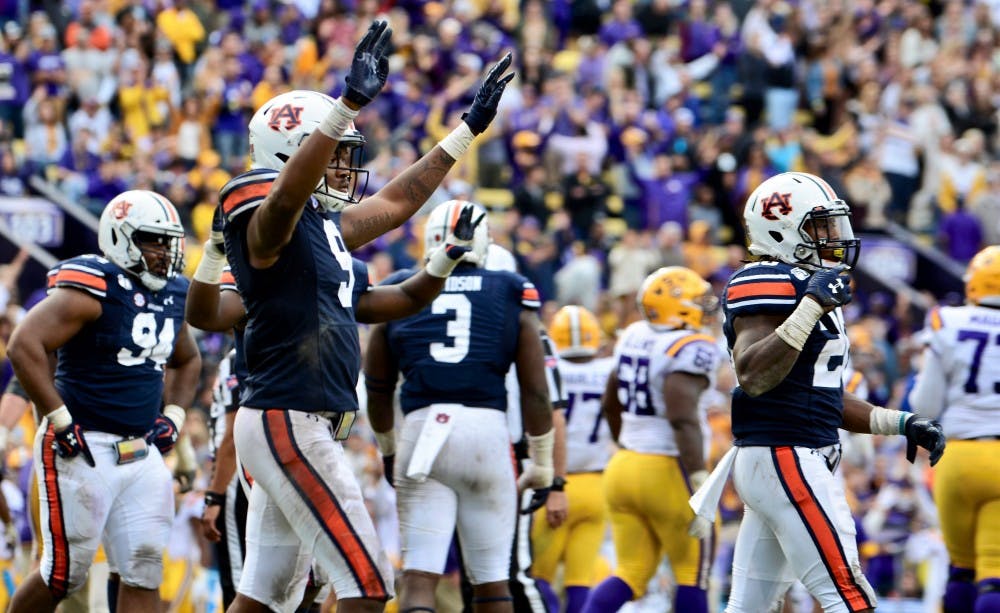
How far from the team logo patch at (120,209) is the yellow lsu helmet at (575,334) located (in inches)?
124

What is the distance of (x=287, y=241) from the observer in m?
5.18

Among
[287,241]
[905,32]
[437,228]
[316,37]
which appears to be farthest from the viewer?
[905,32]

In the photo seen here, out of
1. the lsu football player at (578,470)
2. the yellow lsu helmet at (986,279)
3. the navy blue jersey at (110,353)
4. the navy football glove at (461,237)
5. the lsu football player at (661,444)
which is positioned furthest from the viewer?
the lsu football player at (578,470)

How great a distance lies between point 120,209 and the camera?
7.04 m

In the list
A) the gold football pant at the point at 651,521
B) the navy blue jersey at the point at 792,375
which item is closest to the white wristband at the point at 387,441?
the gold football pant at the point at 651,521

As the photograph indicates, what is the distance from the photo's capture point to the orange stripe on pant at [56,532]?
6.71 m

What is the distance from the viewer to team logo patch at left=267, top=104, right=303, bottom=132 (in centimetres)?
549

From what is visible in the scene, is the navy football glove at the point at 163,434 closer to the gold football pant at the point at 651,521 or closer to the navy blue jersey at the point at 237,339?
the navy blue jersey at the point at 237,339

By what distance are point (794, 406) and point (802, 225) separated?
0.65 meters

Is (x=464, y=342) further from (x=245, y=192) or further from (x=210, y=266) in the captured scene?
(x=245, y=192)

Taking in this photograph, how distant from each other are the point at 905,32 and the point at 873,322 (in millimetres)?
6160

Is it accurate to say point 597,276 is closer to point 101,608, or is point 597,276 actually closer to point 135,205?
point 101,608

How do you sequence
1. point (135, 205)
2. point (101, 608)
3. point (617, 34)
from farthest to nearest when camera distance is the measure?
point (617, 34), point (101, 608), point (135, 205)

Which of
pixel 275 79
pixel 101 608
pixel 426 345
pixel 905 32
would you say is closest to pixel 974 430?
pixel 426 345
